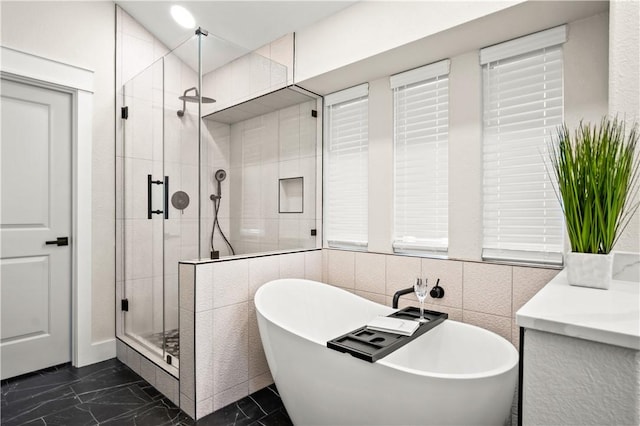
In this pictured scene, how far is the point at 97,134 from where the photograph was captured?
109 inches

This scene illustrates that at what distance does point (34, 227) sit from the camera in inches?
99.0

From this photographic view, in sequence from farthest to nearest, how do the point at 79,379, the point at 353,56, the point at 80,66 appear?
the point at 80,66 → the point at 79,379 → the point at 353,56

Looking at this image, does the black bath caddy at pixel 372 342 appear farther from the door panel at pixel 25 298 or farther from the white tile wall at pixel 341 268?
the door panel at pixel 25 298

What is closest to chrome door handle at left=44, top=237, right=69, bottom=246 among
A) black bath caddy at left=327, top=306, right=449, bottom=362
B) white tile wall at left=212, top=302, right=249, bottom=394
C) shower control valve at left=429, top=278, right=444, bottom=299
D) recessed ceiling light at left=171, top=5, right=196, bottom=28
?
white tile wall at left=212, top=302, right=249, bottom=394

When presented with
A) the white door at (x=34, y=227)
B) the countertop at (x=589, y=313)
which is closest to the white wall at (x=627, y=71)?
the countertop at (x=589, y=313)

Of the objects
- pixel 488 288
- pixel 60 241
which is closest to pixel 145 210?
pixel 60 241

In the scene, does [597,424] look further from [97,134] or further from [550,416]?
[97,134]

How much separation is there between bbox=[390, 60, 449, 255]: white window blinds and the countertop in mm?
1103

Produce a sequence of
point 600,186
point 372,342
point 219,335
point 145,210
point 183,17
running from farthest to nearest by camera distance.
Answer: point 183,17
point 145,210
point 219,335
point 372,342
point 600,186

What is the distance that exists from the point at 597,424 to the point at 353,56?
2.15 m

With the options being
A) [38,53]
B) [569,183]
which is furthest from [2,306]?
[569,183]

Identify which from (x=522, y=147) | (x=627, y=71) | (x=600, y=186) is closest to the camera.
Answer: (x=600, y=186)

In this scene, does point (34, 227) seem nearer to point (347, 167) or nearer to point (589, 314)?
point (347, 167)

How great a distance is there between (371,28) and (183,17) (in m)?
1.54
